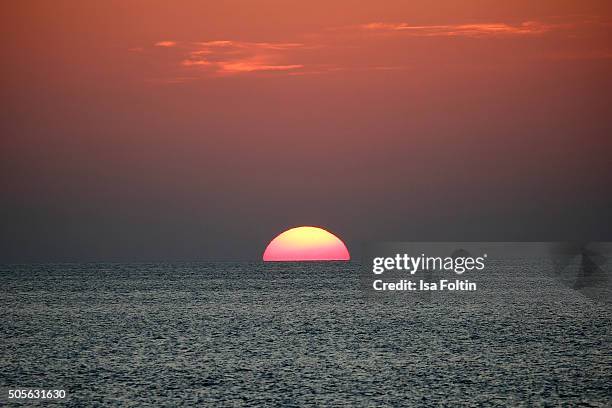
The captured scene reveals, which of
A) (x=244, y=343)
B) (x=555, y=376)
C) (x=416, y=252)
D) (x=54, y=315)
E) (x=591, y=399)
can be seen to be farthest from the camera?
(x=416, y=252)

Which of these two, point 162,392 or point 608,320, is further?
point 608,320

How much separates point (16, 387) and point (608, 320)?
3977cm

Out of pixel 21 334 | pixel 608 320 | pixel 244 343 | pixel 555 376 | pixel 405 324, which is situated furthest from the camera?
pixel 608 320

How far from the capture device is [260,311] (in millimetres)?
64750

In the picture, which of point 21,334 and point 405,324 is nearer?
point 21,334

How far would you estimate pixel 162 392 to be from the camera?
22.2 m

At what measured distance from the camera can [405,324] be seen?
4869 centimetres

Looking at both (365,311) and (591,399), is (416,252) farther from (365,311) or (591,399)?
(591,399)

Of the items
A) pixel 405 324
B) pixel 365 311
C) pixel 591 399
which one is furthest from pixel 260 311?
pixel 591 399

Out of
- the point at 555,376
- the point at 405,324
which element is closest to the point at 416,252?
the point at 405,324

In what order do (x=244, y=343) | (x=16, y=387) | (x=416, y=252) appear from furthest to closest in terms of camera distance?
(x=416, y=252)
(x=244, y=343)
(x=16, y=387)

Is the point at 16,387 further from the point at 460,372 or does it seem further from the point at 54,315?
the point at 54,315

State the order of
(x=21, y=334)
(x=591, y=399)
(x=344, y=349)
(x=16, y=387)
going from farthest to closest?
(x=21, y=334), (x=344, y=349), (x=16, y=387), (x=591, y=399)

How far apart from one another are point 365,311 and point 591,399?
138ft
